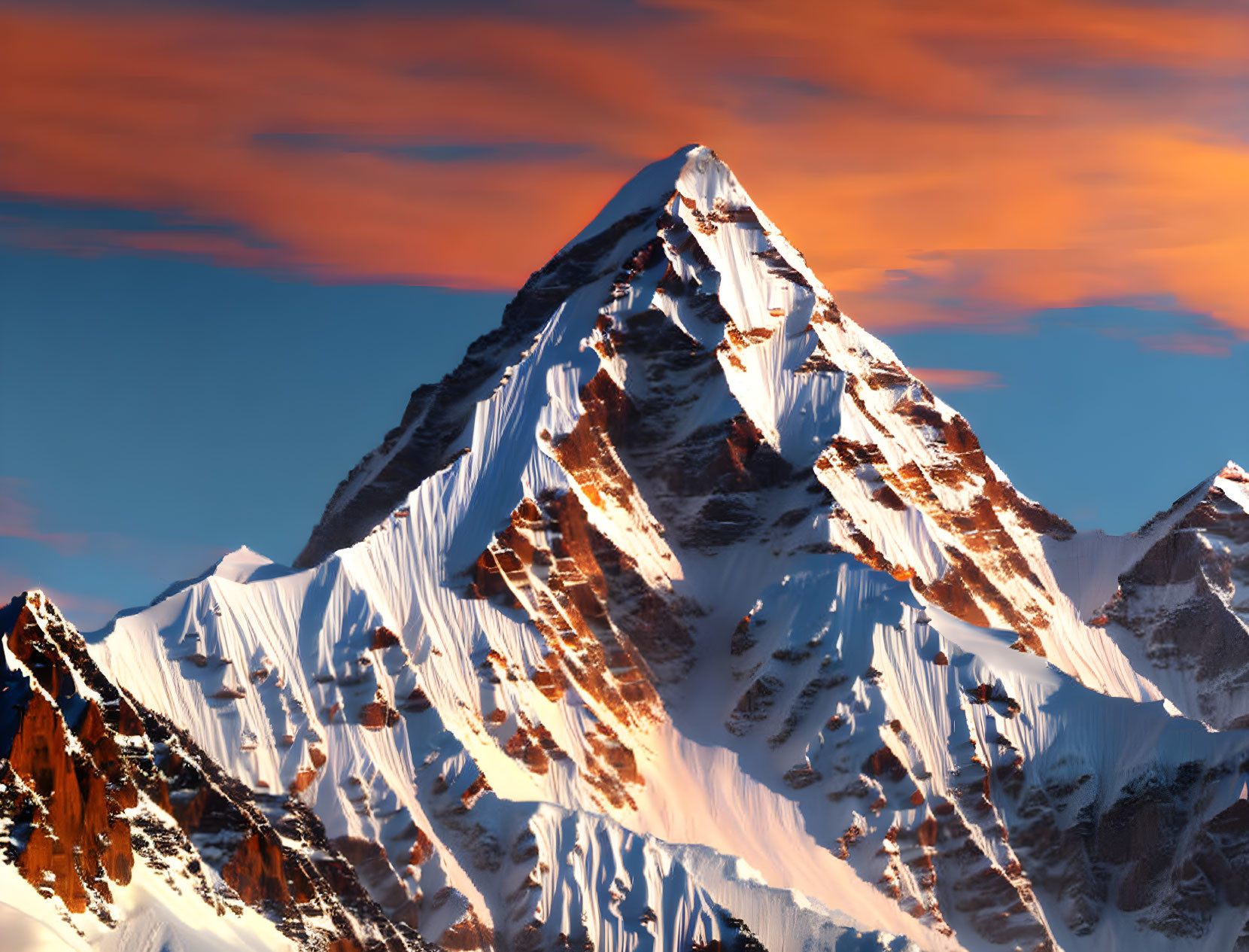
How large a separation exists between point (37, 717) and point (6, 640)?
Answer: 8259mm

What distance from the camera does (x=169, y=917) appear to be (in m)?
198

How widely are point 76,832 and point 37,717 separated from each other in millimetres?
9999

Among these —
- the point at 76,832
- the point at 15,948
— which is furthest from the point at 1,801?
the point at 15,948

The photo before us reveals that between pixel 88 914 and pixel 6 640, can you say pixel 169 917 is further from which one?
pixel 6 640

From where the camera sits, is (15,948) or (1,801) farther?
(1,801)

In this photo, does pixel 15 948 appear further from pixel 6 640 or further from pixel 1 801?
pixel 6 640

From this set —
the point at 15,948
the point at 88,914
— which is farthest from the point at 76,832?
the point at 15,948

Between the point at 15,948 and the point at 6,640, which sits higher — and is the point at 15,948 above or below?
below

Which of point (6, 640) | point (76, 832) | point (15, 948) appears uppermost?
point (6, 640)

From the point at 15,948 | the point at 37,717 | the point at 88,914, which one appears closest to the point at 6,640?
the point at 37,717

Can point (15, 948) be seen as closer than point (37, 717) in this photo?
Yes

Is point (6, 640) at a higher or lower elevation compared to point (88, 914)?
higher

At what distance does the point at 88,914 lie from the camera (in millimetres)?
191875

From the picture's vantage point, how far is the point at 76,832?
19425 centimetres
